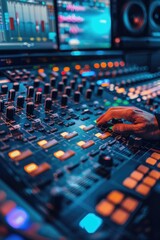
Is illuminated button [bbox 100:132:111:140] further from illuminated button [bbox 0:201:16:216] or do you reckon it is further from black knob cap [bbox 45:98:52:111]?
illuminated button [bbox 0:201:16:216]

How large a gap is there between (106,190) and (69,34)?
4.13 feet

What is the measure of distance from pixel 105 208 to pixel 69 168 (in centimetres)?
16

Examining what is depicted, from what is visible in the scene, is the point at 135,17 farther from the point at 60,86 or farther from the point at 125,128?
the point at 125,128

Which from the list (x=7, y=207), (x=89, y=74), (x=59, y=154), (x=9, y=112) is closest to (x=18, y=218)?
(x=7, y=207)

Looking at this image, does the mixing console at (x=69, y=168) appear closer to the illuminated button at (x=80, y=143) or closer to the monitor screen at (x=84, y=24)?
the illuminated button at (x=80, y=143)

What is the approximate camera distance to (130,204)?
58cm

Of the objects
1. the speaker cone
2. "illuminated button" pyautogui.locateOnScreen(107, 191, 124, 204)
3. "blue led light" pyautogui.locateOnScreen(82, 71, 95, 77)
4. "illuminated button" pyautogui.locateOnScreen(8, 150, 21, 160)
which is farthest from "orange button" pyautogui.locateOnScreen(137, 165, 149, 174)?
the speaker cone

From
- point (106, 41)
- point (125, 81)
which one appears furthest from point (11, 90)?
point (106, 41)

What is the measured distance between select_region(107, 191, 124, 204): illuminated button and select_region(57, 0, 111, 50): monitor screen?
1188 mm

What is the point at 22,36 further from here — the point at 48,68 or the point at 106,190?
the point at 106,190

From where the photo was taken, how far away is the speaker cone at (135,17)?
1869mm

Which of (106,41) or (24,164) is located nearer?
(24,164)

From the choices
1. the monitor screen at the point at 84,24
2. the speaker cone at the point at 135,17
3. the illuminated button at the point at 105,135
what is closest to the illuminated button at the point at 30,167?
the illuminated button at the point at 105,135

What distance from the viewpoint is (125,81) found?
1.54m
